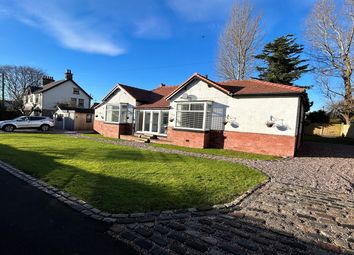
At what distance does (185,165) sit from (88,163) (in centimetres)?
356

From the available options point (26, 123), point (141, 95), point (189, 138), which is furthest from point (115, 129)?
point (26, 123)

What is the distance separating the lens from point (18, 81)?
4178cm

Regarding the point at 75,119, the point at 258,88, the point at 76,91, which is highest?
the point at 76,91

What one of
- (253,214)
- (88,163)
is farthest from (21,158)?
(253,214)

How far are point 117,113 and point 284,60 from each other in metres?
21.3

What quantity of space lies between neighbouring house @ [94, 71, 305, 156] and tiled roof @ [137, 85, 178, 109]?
115mm

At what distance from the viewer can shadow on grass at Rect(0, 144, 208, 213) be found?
15.1 ft

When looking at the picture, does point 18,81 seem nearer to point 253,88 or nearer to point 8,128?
point 8,128

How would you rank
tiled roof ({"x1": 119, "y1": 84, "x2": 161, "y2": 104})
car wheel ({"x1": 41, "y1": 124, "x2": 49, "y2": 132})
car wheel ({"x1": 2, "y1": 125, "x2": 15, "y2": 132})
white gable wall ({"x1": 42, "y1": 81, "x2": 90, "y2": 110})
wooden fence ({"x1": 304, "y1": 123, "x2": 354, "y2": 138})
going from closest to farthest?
tiled roof ({"x1": 119, "y1": 84, "x2": 161, "y2": 104}) → car wheel ({"x1": 2, "y1": 125, "x2": 15, "y2": 132}) → car wheel ({"x1": 41, "y1": 124, "x2": 49, "y2": 132}) → wooden fence ({"x1": 304, "y1": 123, "x2": 354, "y2": 138}) → white gable wall ({"x1": 42, "y1": 81, "x2": 90, "y2": 110})

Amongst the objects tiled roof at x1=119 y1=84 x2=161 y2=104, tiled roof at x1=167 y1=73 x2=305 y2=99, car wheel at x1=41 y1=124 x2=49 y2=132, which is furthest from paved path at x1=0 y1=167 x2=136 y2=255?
car wheel at x1=41 y1=124 x2=49 y2=132

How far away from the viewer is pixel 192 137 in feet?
49.6

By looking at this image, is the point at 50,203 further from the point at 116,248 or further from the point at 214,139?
the point at 214,139

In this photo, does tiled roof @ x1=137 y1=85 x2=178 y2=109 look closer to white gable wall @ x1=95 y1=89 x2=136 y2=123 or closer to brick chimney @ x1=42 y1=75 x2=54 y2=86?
white gable wall @ x1=95 y1=89 x2=136 y2=123

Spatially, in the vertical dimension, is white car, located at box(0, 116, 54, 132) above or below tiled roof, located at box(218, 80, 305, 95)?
below
